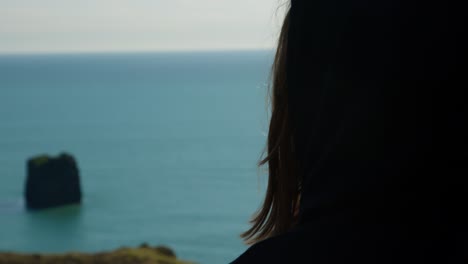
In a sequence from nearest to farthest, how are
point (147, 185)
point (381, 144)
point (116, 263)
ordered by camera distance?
point (381, 144) → point (116, 263) → point (147, 185)

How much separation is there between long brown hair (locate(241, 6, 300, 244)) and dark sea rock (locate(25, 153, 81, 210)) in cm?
6006

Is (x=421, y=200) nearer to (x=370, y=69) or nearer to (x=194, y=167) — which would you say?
(x=370, y=69)

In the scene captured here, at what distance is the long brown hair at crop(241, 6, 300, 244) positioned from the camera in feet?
5.00

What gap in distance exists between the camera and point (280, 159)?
155 centimetres

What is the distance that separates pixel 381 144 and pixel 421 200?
0.12 metres

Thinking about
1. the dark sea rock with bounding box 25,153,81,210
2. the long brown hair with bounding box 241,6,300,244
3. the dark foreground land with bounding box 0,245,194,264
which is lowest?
the dark foreground land with bounding box 0,245,194,264

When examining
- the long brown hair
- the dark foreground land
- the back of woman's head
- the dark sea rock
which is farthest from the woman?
the dark sea rock

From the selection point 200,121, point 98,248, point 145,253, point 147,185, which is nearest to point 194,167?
point 147,185

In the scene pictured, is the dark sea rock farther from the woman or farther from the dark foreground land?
the woman

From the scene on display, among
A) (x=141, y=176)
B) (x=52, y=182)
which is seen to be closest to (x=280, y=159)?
(x=52, y=182)

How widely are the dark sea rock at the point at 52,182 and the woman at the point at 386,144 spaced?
198 feet

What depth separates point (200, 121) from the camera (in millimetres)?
114312

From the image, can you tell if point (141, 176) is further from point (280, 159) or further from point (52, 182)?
point (280, 159)

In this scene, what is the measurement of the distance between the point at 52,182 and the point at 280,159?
209 ft
